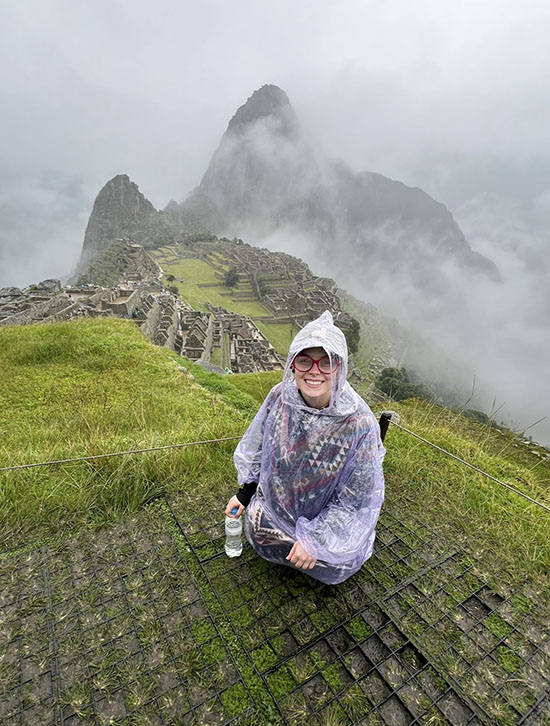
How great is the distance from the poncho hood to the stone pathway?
1133 mm

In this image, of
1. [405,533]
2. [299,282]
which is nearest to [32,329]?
[405,533]

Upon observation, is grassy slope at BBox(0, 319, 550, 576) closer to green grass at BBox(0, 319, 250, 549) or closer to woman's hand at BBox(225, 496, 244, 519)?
green grass at BBox(0, 319, 250, 549)

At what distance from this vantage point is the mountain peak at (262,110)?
638 ft

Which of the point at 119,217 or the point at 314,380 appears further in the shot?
the point at 119,217

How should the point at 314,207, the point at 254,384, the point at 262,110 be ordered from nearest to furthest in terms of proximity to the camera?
the point at 254,384 < the point at 314,207 < the point at 262,110

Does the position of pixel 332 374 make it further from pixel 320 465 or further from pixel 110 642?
pixel 110 642

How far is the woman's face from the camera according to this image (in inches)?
62.9

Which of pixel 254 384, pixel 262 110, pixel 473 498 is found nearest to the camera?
pixel 473 498

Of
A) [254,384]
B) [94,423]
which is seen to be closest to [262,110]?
[254,384]

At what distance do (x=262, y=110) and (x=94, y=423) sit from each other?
781 feet

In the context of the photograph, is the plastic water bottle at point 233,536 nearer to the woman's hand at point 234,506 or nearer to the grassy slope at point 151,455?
the woman's hand at point 234,506

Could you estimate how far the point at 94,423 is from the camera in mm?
3719

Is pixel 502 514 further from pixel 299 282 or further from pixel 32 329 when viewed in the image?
pixel 299 282

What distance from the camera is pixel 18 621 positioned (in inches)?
69.3
